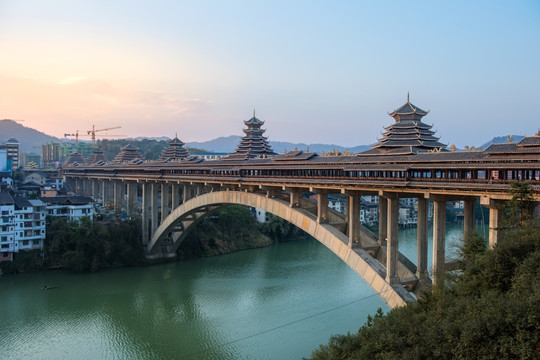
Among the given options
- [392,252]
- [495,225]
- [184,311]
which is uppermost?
[495,225]

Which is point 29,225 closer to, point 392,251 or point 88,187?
point 392,251

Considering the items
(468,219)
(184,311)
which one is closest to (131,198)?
(184,311)

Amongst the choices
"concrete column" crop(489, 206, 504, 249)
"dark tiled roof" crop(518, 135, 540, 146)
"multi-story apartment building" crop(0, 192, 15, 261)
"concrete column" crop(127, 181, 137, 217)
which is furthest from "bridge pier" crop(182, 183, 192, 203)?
"dark tiled roof" crop(518, 135, 540, 146)

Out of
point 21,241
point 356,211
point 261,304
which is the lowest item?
point 261,304

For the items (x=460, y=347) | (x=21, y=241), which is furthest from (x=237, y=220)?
(x=460, y=347)

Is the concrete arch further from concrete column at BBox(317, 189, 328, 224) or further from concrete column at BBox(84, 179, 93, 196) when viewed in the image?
concrete column at BBox(84, 179, 93, 196)

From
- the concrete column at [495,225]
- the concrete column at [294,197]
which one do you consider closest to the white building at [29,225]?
the concrete column at [294,197]

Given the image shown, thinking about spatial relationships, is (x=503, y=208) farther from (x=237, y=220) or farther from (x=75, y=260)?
(x=237, y=220)
